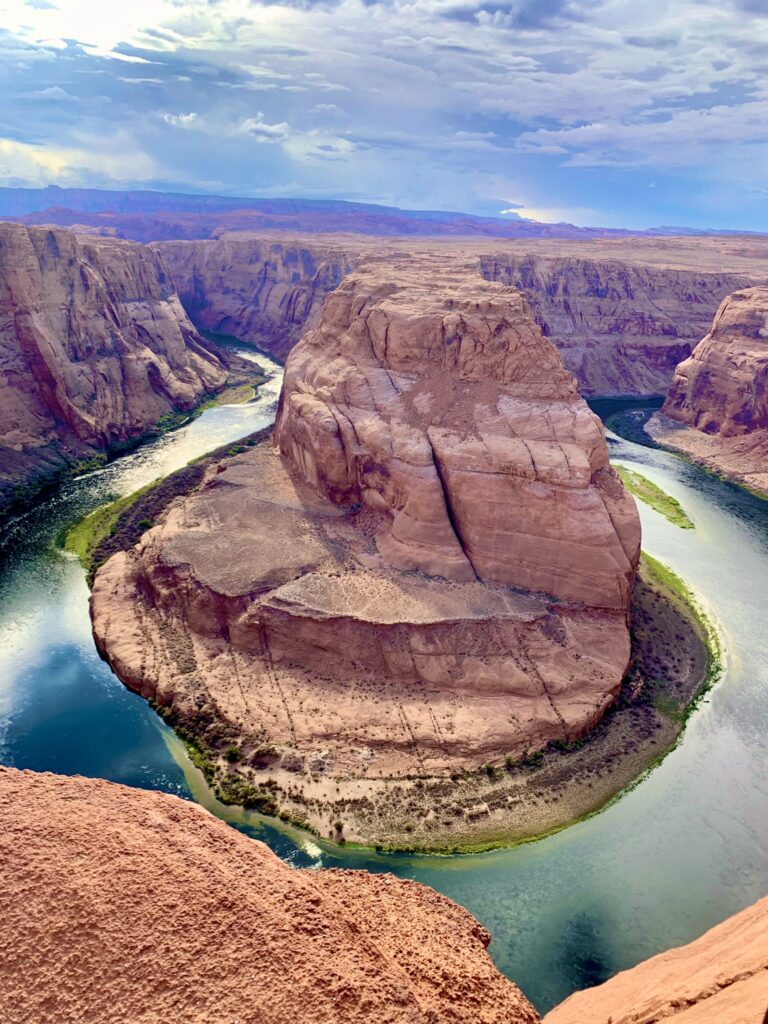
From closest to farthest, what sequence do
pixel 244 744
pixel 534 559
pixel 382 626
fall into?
pixel 244 744 → pixel 382 626 → pixel 534 559

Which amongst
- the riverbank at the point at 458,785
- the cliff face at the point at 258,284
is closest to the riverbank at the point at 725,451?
the riverbank at the point at 458,785

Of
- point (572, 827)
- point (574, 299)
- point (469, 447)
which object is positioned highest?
point (574, 299)

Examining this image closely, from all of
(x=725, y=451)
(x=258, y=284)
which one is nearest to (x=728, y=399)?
(x=725, y=451)

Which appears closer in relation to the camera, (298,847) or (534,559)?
(298,847)

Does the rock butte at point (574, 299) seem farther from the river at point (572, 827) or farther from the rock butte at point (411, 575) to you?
the river at point (572, 827)

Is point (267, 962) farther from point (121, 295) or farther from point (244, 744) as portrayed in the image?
point (121, 295)

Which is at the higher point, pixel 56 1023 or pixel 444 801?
pixel 56 1023

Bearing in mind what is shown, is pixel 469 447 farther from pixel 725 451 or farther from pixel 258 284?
pixel 258 284

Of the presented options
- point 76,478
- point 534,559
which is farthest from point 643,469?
point 76,478
